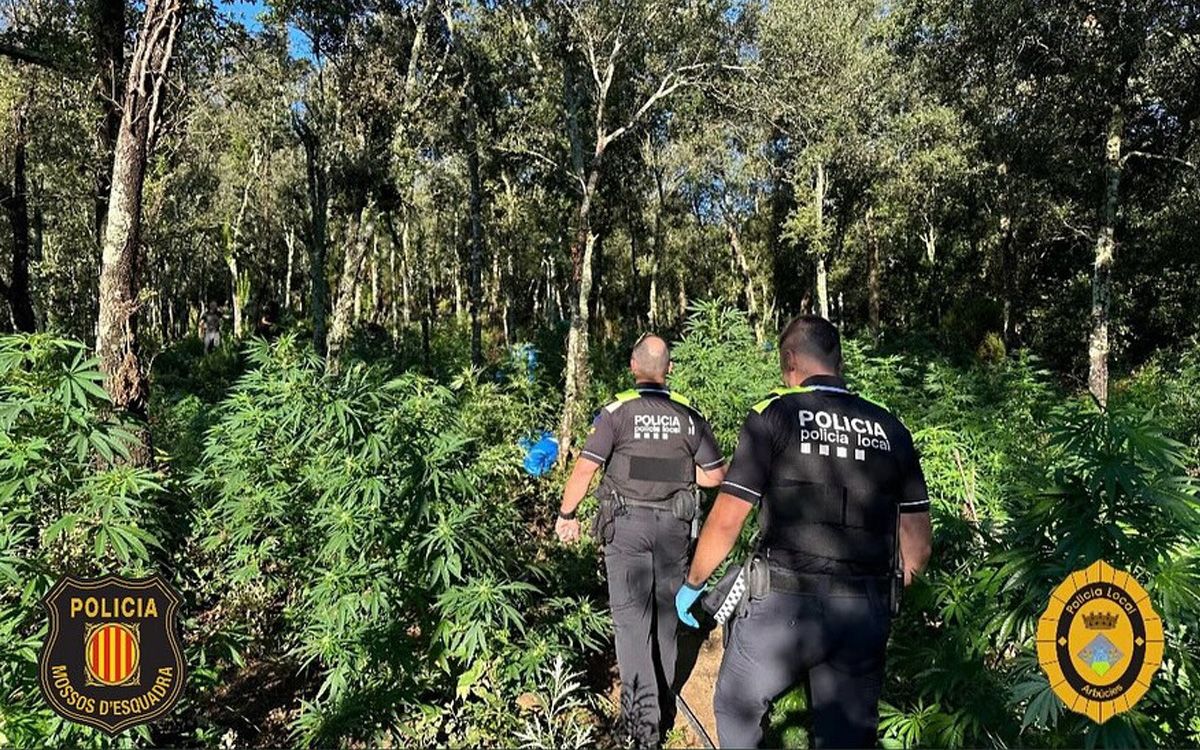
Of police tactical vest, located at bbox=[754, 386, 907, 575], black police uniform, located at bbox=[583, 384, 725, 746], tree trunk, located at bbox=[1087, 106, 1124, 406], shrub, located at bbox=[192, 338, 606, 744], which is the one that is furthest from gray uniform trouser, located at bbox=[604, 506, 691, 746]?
tree trunk, located at bbox=[1087, 106, 1124, 406]

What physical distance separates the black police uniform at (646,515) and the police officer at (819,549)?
1142mm

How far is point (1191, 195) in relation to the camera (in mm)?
14703

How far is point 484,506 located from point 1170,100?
15.1 metres

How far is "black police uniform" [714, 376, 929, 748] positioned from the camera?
7.95 ft

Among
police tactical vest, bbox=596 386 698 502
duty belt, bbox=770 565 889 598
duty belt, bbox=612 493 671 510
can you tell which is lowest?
duty belt, bbox=770 565 889 598

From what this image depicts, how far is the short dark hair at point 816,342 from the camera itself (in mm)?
2621

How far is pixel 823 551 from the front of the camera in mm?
2420

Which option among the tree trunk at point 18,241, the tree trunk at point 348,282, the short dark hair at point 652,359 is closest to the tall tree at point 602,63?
the tree trunk at point 348,282

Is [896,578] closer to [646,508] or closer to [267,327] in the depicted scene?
[646,508]

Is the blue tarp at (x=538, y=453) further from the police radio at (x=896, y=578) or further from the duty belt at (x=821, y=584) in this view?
the police radio at (x=896, y=578)

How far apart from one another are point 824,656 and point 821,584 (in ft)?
0.83

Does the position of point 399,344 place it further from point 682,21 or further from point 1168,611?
point 1168,611

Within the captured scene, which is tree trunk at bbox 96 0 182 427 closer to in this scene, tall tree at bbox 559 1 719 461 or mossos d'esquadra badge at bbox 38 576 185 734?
mossos d'esquadra badge at bbox 38 576 185 734

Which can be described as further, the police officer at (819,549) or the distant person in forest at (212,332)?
the distant person in forest at (212,332)
